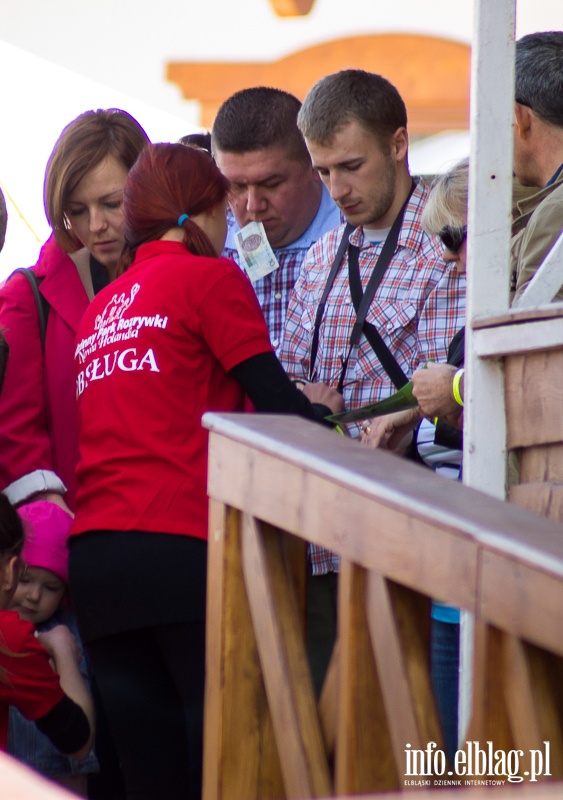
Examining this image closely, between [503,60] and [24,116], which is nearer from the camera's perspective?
[503,60]

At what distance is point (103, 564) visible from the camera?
2.53 meters

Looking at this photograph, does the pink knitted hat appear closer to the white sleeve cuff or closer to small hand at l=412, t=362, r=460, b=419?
the white sleeve cuff

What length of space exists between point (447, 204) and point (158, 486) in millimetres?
971

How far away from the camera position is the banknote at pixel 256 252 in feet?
11.9

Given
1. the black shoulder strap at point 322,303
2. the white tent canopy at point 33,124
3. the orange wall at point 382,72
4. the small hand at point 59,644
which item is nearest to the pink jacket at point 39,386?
the small hand at point 59,644

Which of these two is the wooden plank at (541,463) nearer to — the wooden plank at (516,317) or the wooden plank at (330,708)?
the wooden plank at (516,317)

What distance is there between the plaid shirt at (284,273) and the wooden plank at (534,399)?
1.13 metres

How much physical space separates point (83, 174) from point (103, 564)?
107cm

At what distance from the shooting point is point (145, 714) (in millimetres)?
2578

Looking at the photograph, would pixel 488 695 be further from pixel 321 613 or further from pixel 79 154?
pixel 79 154

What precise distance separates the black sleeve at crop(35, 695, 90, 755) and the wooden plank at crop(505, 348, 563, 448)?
109 centimetres

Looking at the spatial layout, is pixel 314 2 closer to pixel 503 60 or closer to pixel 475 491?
pixel 503 60

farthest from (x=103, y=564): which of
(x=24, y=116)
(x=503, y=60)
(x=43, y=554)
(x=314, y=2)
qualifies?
(x=314, y=2)

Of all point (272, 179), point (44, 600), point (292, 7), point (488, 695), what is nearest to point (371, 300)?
point (272, 179)
